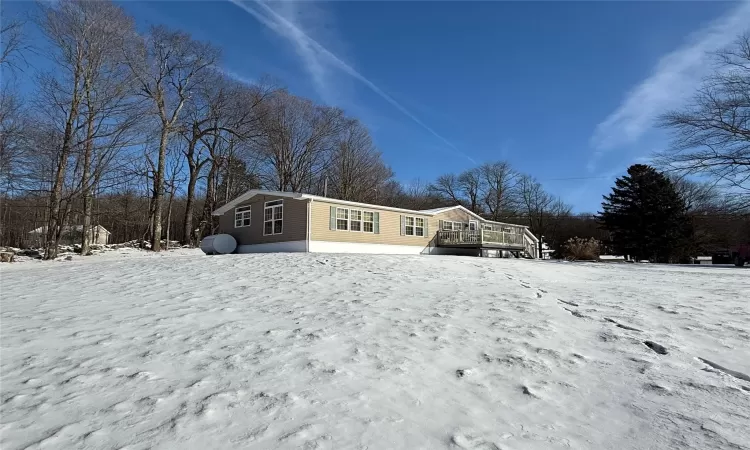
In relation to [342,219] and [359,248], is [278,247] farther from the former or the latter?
[359,248]

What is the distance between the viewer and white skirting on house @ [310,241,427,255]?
1776cm

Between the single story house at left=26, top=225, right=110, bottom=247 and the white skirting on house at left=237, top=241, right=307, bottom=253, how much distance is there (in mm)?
8597

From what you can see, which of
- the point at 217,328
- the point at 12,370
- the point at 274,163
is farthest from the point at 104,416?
the point at 274,163

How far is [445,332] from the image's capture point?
451 centimetres

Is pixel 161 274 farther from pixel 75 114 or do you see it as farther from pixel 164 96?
pixel 164 96

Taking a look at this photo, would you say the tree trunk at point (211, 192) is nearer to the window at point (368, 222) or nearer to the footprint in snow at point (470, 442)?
the window at point (368, 222)

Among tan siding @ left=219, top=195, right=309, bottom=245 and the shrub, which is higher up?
tan siding @ left=219, top=195, right=309, bottom=245

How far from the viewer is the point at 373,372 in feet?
11.0

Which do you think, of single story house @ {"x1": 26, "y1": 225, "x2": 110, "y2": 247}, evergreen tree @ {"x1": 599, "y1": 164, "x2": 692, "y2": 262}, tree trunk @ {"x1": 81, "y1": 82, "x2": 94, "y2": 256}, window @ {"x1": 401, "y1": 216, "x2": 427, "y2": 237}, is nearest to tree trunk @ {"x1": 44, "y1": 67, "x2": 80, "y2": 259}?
tree trunk @ {"x1": 81, "y1": 82, "x2": 94, "y2": 256}

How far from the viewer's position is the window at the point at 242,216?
70.1 feet

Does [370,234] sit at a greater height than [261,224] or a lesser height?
lesser

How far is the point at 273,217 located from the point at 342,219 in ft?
11.4

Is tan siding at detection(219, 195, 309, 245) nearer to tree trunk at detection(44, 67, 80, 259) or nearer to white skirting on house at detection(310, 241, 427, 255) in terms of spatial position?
white skirting on house at detection(310, 241, 427, 255)

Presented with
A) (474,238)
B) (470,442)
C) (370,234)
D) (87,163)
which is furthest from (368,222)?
(470,442)
